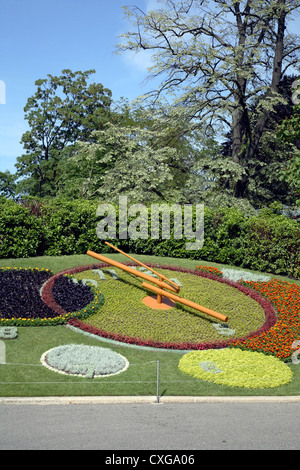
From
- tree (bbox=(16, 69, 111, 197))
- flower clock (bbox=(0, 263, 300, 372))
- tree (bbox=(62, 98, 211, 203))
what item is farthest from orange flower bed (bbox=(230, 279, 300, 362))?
tree (bbox=(16, 69, 111, 197))

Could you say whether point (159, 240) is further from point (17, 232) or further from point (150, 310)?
point (150, 310)

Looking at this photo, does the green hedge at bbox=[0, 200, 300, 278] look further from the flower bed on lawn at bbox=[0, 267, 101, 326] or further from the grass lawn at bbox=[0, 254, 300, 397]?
the grass lawn at bbox=[0, 254, 300, 397]

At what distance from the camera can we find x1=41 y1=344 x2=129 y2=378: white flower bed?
9094mm

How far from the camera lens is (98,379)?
29.0 ft

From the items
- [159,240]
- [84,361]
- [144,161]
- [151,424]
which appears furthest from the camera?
[144,161]

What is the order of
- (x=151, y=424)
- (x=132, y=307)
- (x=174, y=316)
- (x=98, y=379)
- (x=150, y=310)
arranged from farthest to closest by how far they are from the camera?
(x=132, y=307) < (x=150, y=310) < (x=174, y=316) < (x=98, y=379) < (x=151, y=424)

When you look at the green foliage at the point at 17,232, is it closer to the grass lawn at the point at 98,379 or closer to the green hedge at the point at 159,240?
the green hedge at the point at 159,240

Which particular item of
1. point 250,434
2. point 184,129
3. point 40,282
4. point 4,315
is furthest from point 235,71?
point 250,434

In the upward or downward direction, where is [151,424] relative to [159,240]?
downward

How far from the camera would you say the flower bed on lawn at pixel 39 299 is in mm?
11898

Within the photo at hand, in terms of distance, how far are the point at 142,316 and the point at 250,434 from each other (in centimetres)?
560

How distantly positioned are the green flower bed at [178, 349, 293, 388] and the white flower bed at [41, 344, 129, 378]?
4.72ft

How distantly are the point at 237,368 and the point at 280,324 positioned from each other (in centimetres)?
352

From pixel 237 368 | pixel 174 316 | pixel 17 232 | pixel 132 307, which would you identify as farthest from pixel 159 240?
pixel 237 368
